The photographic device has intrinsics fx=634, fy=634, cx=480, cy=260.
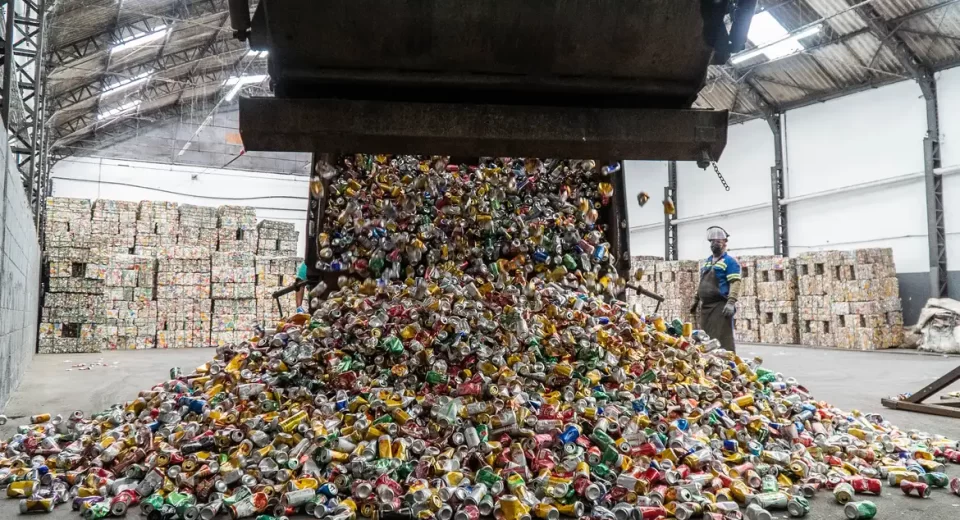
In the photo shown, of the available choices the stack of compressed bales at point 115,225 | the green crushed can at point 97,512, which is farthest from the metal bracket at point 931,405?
the stack of compressed bales at point 115,225

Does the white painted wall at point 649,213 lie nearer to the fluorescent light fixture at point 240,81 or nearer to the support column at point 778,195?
the support column at point 778,195

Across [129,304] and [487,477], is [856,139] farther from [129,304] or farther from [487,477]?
[129,304]

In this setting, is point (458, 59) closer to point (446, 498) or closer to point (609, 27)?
point (609, 27)

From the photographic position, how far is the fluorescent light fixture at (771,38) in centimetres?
1490

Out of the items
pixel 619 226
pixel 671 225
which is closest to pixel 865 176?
pixel 671 225

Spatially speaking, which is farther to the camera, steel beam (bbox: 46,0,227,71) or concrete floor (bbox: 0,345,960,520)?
steel beam (bbox: 46,0,227,71)

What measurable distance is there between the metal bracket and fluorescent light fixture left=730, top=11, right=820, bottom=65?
1116 cm

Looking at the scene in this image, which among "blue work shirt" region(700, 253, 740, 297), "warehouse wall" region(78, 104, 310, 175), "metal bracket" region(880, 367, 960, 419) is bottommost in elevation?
"metal bracket" region(880, 367, 960, 419)

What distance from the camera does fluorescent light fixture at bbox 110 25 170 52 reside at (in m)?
16.0

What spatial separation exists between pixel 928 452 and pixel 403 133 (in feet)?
11.9

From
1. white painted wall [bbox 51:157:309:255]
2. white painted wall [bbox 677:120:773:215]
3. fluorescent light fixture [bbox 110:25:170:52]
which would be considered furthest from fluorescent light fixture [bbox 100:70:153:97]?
white painted wall [bbox 677:120:773:215]

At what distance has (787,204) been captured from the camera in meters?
17.7

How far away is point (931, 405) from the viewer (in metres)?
5.68

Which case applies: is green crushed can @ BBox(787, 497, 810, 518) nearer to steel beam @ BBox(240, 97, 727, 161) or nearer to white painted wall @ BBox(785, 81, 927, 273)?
steel beam @ BBox(240, 97, 727, 161)
